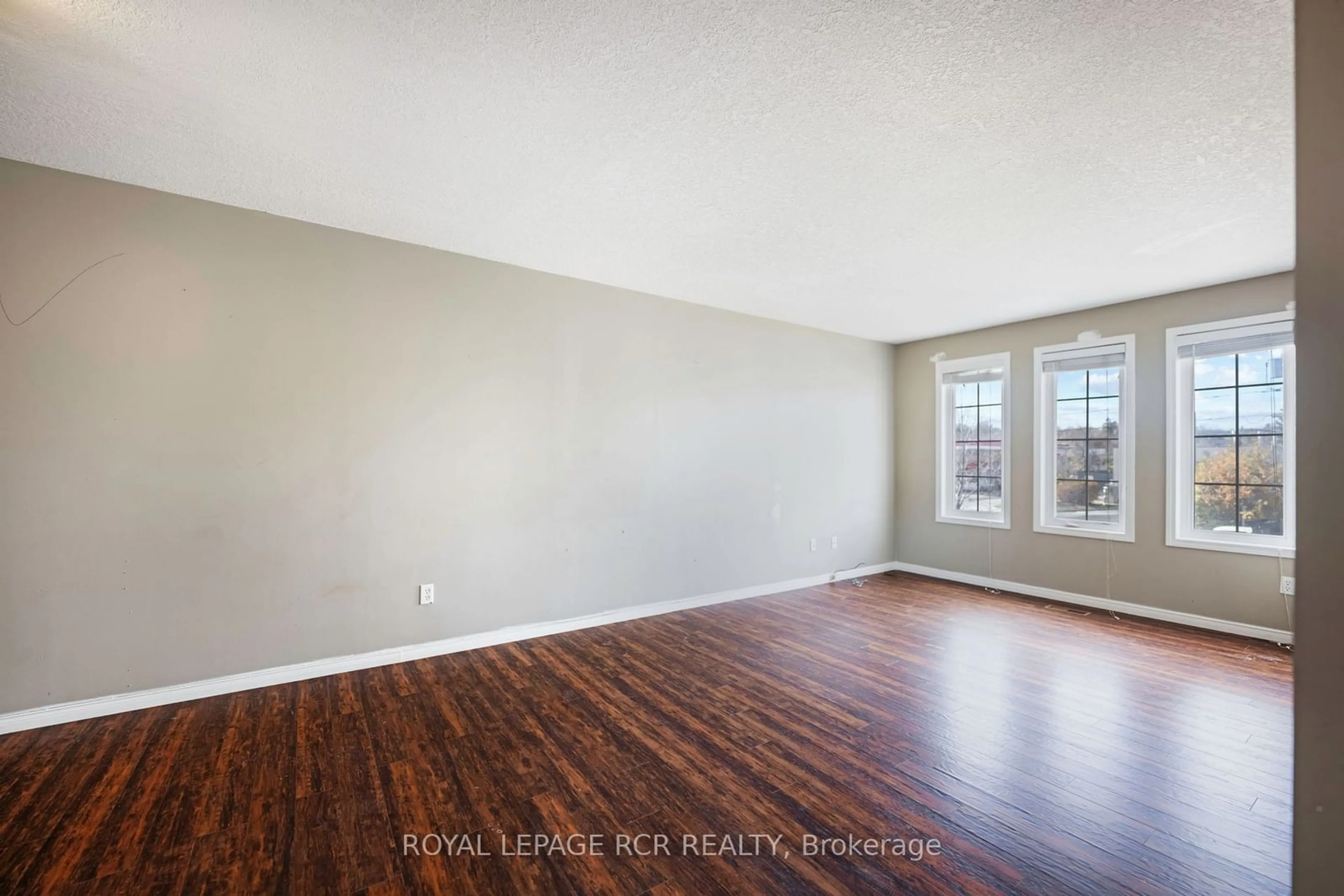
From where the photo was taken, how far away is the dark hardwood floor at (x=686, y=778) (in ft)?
5.14

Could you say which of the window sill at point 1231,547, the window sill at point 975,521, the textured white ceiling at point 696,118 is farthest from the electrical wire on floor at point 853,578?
the textured white ceiling at point 696,118

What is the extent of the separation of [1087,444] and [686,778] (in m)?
4.62

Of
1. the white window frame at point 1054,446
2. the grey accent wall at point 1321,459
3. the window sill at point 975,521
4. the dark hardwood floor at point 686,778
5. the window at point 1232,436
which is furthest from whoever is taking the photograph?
the window sill at point 975,521

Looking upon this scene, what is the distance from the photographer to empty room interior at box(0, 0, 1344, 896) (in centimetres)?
158

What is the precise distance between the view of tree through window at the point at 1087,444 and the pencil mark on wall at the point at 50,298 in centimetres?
666

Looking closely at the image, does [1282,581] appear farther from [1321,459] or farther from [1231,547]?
[1321,459]

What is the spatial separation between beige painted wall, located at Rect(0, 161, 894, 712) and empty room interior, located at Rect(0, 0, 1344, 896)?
0.02 m

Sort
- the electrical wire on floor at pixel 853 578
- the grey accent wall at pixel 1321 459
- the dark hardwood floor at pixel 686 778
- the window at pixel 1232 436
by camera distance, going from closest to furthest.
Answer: the grey accent wall at pixel 1321 459, the dark hardwood floor at pixel 686 778, the window at pixel 1232 436, the electrical wire on floor at pixel 853 578

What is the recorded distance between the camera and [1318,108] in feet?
3.14

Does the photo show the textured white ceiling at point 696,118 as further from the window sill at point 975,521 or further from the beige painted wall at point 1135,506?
the window sill at point 975,521

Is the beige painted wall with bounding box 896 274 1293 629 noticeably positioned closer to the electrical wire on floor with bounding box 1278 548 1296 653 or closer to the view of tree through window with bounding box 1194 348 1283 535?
the electrical wire on floor with bounding box 1278 548 1296 653

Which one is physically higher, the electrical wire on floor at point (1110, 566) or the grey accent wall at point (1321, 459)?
the grey accent wall at point (1321, 459)

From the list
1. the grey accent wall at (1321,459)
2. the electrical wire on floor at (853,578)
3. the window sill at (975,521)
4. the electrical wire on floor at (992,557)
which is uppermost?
the grey accent wall at (1321,459)

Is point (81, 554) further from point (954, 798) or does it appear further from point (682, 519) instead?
point (954, 798)
